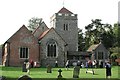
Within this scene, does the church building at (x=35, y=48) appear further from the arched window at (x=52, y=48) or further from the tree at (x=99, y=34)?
the tree at (x=99, y=34)

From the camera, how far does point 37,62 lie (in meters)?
54.6

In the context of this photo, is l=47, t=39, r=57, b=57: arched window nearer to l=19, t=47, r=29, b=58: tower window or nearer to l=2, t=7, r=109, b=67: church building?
l=2, t=7, r=109, b=67: church building

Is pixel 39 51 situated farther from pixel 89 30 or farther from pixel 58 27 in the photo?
A: pixel 89 30

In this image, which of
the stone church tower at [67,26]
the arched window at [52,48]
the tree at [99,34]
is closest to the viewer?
the arched window at [52,48]

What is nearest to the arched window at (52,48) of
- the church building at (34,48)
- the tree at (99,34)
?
the church building at (34,48)

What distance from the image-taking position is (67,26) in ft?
217

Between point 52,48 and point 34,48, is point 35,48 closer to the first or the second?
point 34,48

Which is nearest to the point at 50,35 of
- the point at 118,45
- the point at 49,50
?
the point at 49,50

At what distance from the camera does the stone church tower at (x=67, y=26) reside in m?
65.9

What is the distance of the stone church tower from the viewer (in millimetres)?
65938

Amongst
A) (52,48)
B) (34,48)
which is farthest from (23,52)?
(52,48)

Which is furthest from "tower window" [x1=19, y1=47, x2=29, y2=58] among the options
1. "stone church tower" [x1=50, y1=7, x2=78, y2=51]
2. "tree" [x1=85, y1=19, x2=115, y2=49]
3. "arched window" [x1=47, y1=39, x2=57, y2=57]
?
"tree" [x1=85, y1=19, x2=115, y2=49]

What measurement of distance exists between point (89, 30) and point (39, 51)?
44737mm

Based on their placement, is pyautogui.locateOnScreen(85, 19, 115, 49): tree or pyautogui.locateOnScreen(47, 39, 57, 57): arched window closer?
pyautogui.locateOnScreen(47, 39, 57, 57): arched window
